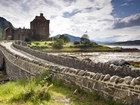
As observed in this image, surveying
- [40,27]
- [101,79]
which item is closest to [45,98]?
[101,79]

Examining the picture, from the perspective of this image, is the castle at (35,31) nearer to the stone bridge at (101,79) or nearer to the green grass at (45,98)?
the stone bridge at (101,79)

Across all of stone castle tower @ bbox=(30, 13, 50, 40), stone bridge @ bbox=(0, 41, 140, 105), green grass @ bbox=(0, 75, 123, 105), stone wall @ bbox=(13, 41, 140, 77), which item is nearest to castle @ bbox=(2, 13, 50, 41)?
stone castle tower @ bbox=(30, 13, 50, 40)

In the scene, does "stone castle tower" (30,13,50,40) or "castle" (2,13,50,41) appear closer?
"castle" (2,13,50,41)

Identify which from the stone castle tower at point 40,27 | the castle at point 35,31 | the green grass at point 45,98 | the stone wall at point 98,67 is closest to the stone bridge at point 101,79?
the stone wall at point 98,67

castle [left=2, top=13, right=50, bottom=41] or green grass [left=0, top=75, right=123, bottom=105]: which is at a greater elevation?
castle [left=2, top=13, right=50, bottom=41]

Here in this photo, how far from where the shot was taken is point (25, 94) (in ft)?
29.4

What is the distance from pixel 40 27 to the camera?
128625mm

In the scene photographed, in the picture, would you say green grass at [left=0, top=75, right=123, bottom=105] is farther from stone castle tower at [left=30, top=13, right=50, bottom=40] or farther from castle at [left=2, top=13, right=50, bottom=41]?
stone castle tower at [left=30, top=13, right=50, bottom=40]

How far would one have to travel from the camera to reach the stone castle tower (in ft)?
419

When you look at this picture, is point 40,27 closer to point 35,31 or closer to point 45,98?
point 35,31

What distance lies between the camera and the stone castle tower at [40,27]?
419ft

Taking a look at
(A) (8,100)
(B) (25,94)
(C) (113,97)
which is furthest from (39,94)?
(C) (113,97)

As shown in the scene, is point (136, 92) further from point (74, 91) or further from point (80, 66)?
point (80, 66)

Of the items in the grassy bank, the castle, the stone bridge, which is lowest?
the grassy bank
